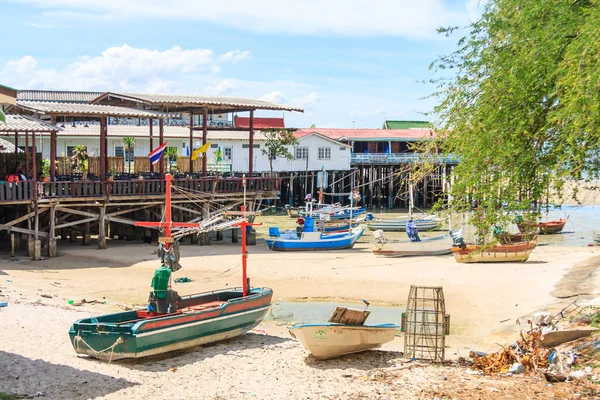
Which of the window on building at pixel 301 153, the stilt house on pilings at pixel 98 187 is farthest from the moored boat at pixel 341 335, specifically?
the window on building at pixel 301 153

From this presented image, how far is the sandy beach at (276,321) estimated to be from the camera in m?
13.4

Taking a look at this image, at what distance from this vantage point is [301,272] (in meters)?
28.2

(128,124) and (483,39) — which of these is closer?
(483,39)

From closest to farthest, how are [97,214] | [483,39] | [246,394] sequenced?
1. [246,394]
2. [483,39]
3. [97,214]

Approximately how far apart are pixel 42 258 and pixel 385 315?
544 inches

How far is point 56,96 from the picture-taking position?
2474 inches

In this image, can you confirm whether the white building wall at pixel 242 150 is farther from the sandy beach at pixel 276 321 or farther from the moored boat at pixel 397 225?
the sandy beach at pixel 276 321

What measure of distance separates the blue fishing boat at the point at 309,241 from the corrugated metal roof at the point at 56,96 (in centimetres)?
3146

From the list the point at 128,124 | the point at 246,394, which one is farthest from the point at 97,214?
the point at 128,124

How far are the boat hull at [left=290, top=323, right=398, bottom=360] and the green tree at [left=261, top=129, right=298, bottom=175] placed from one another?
40.5m

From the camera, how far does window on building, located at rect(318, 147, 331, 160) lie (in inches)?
2387

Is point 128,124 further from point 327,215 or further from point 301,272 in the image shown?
point 301,272

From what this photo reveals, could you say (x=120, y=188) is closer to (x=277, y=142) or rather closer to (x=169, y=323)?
(x=169, y=323)

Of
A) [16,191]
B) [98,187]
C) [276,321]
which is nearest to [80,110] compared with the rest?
[98,187]
